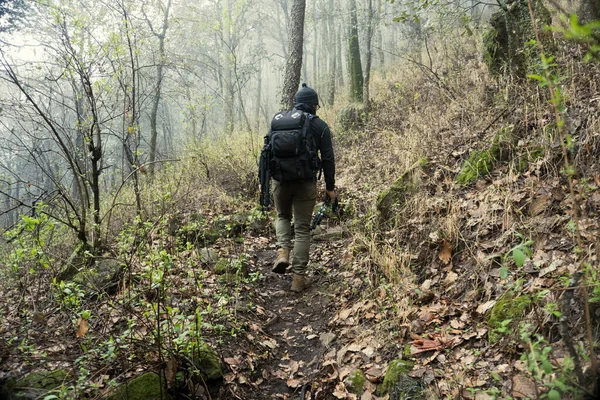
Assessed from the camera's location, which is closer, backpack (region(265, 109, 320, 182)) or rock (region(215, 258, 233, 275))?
backpack (region(265, 109, 320, 182))

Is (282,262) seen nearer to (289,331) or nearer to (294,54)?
(289,331)

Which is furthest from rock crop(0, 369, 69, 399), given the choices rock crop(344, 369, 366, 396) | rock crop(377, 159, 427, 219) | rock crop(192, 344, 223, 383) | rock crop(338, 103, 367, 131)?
rock crop(338, 103, 367, 131)

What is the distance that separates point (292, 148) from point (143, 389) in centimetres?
282

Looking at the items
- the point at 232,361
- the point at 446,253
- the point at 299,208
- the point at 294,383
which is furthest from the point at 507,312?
the point at 299,208

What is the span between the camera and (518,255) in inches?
59.4

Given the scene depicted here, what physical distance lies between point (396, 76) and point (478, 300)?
10.2 m

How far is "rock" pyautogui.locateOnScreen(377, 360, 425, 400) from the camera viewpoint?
8.07 ft

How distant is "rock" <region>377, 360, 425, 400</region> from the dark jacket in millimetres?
2378

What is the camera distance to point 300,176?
171 inches

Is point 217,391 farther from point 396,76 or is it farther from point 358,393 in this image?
point 396,76

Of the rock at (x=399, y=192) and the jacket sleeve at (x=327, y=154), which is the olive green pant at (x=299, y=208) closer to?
the jacket sleeve at (x=327, y=154)

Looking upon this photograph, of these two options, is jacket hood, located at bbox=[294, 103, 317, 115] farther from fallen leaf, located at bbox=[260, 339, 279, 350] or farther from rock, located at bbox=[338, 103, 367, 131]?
rock, located at bbox=[338, 103, 367, 131]

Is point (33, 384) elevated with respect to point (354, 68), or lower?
lower

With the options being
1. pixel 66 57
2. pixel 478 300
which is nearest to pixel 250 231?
pixel 66 57
